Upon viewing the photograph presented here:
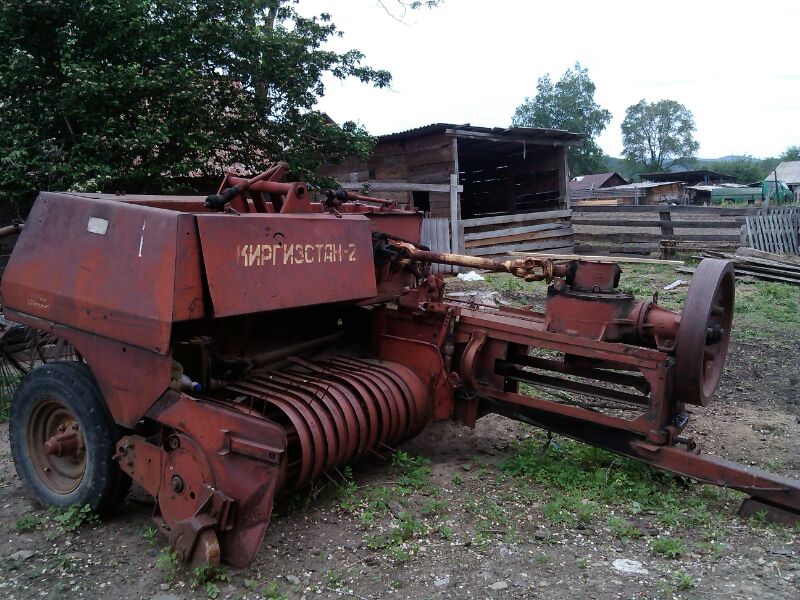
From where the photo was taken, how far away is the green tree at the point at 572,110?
54.3 metres

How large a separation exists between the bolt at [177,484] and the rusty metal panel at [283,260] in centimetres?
88

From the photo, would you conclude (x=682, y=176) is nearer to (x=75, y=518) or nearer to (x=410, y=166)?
(x=410, y=166)

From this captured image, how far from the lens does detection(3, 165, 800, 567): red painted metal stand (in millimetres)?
3578

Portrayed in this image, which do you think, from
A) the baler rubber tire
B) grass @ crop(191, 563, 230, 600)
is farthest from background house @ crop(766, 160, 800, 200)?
grass @ crop(191, 563, 230, 600)

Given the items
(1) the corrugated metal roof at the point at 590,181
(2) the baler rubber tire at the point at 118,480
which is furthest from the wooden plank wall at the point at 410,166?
(1) the corrugated metal roof at the point at 590,181

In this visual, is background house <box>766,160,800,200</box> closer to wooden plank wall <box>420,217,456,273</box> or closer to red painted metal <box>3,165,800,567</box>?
wooden plank wall <box>420,217,456,273</box>

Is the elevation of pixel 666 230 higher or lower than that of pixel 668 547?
higher

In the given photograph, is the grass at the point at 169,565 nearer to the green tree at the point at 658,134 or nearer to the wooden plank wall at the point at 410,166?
the wooden plank wall at the point at 410,166

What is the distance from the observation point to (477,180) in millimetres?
19703

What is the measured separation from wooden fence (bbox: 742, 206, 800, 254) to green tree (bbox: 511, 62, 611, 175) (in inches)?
1492

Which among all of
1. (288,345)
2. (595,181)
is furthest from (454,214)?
(595,181)

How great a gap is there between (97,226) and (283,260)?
40.9 inches

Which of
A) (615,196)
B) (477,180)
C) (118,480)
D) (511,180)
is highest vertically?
(615,196)

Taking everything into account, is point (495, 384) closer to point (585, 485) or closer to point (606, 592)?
point (585, 485)
